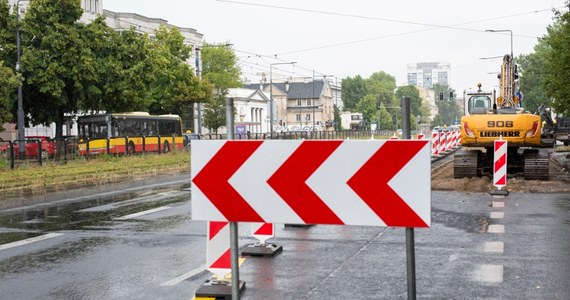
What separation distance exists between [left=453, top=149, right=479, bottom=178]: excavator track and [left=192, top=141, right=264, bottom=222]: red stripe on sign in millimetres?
14519

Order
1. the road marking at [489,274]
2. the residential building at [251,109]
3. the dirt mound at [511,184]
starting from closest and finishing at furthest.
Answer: the road marking at [489,274]
the dirt mound at [511,184]
the residential building at [251,109]

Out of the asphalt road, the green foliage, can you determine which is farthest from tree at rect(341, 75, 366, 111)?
the asphalt road

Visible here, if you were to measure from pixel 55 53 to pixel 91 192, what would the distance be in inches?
833

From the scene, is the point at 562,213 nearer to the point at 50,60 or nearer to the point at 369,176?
the point at 369,176

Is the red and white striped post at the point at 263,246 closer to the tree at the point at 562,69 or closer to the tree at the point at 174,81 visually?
the tree at the point at 562,69

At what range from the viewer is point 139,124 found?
44.8 meters

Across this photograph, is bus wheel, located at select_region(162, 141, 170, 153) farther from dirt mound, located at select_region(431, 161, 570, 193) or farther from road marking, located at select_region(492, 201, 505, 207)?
road marking, located at select_region(492, 201, 505, 207)

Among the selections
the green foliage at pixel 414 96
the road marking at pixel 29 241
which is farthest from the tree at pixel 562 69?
the green foliage at pixel 414 96

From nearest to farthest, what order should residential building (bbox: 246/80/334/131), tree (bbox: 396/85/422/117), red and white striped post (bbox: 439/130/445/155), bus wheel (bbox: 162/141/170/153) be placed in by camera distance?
red and white striped post (bbox: 439/130/445/155) → bus wheel (bbox: 162/141/170/153) → residential building (bbox: 246/80/334/131) → tree (bbox: 396/85/422/117)

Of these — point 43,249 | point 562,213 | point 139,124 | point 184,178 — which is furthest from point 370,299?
point 139,124

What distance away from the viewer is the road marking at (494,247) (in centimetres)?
845

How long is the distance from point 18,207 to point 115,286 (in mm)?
9306

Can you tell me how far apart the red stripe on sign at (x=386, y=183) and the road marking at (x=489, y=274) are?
277 centimetres

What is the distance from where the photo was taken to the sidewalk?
1596cm
